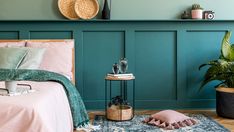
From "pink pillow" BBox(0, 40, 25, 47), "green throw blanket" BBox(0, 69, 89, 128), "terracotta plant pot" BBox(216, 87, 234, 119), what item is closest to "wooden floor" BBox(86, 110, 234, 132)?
"terracotta plant pot" BBox(216, 87, 234, 119)

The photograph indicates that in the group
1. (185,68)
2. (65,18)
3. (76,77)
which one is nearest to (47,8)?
(65,18)

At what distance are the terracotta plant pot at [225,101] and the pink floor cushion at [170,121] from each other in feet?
1.58

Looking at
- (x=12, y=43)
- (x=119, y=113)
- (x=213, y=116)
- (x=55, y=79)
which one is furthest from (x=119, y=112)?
(x=12, y=43)

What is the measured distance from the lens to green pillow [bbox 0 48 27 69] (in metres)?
3.14

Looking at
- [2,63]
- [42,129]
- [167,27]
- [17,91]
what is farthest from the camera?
[167,27]

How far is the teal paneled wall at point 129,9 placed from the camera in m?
4.01

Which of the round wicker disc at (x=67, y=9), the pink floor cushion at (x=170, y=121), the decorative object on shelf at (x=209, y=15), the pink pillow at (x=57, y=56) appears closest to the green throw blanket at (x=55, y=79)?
the pink pillow at (x=57, y=56)

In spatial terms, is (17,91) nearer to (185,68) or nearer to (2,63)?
(2,63)

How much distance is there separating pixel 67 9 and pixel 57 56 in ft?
2.51

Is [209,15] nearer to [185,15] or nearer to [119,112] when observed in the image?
[185,15]

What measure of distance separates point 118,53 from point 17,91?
1965mm

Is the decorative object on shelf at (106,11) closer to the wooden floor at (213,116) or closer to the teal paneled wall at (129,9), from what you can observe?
the teal paneled wall at (129,9)

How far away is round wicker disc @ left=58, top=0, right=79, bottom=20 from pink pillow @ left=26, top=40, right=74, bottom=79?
0.40 m

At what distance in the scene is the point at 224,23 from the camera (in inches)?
157
